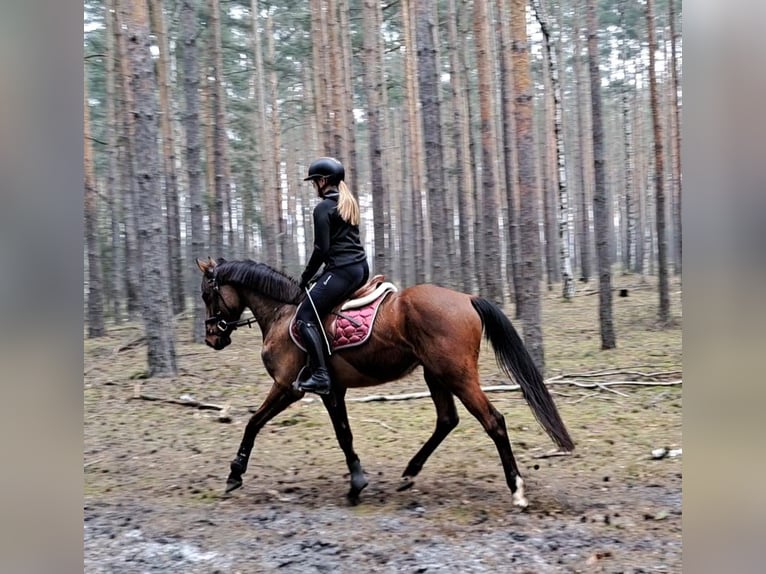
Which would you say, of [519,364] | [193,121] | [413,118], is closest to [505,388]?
[519,364]

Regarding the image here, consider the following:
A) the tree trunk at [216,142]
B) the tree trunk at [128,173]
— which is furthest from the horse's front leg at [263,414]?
the tree trunk at [216,142]

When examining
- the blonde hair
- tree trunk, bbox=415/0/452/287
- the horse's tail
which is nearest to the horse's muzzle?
the blonde hair

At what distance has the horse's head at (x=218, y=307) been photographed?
487 cm

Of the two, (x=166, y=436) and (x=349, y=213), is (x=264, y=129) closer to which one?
(x=166, y=436)

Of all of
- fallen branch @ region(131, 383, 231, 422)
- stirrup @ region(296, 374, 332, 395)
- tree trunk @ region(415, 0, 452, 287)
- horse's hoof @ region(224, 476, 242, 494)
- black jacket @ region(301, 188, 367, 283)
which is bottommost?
horse's hoof @ region(224, 476, 242, 494)

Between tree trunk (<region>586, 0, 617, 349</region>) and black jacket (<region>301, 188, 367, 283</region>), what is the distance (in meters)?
→ 6.25

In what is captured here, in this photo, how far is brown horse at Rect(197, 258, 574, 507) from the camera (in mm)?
4344

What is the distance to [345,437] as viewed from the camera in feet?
15.5

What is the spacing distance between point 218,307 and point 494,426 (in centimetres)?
253

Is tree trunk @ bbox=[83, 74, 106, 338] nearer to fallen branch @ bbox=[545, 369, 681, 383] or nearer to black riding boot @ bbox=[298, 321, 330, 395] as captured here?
black riding boot @ bbox=[298, 321, 330, 395]

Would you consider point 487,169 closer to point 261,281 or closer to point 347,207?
point 347,207
